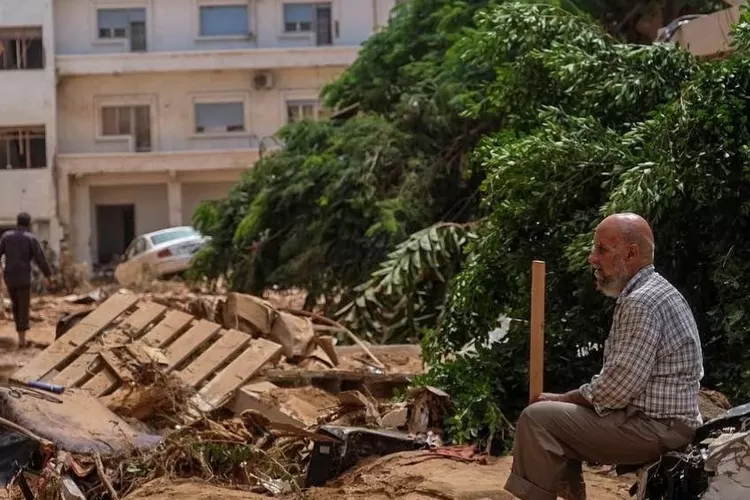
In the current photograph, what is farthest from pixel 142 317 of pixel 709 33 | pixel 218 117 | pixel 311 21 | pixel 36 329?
pixel 311 21

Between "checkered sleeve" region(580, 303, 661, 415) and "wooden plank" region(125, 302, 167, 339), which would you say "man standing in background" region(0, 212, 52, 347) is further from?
"checkered sleeve" region(580, 303, 661, 415)

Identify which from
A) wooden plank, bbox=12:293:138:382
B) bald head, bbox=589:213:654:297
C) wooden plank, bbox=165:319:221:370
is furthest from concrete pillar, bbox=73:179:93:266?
bald head, bbox=589:213:654:297

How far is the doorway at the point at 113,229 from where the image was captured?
37250mm

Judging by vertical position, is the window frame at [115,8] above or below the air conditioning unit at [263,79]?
above

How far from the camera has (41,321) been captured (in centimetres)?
2092

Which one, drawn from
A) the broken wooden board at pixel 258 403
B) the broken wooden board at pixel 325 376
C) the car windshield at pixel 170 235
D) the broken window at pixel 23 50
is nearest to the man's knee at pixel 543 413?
the broken wooden board at pixel 258 403

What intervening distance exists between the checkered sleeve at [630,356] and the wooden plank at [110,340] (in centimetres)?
611

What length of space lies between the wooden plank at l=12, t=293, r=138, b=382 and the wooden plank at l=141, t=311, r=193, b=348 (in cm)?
42

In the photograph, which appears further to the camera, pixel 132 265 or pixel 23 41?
pixel 23 41

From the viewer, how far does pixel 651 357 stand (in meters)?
5.36

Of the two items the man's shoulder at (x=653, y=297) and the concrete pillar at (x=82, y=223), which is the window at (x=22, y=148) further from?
the man's shoulder at (x=653, y=297)

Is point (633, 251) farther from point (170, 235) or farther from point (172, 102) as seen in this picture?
point (172, 102)

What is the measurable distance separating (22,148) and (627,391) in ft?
107

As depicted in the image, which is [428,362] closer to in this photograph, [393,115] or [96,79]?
[393,115]
